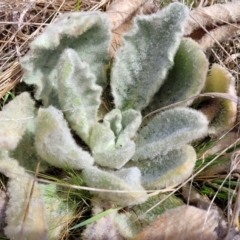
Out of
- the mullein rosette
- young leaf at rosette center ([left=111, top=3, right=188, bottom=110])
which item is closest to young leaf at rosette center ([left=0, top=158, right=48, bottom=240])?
the mullein rosette

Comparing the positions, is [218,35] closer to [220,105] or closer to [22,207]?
[220,105]

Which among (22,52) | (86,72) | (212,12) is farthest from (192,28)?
(22,52)

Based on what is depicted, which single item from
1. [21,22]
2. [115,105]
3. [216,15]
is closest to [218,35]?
[216,15]

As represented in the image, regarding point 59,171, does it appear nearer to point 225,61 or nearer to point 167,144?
point 167,144

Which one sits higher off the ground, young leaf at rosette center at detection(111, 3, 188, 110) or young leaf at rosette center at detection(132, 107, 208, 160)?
young leaf at rosette center at detection(111, 3, 188, 110)

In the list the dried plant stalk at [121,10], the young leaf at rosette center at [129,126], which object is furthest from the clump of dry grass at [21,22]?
the young leaf at rosette center at [129,126]

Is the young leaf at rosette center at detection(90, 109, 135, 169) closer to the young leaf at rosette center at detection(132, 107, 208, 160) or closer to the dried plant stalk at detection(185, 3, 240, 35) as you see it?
the young leaf at rosette center at detection(132, 107, 208, 160)

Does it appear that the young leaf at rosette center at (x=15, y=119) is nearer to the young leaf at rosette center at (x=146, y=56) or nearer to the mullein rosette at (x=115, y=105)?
the mullein rosette at (x=115, y=105)
